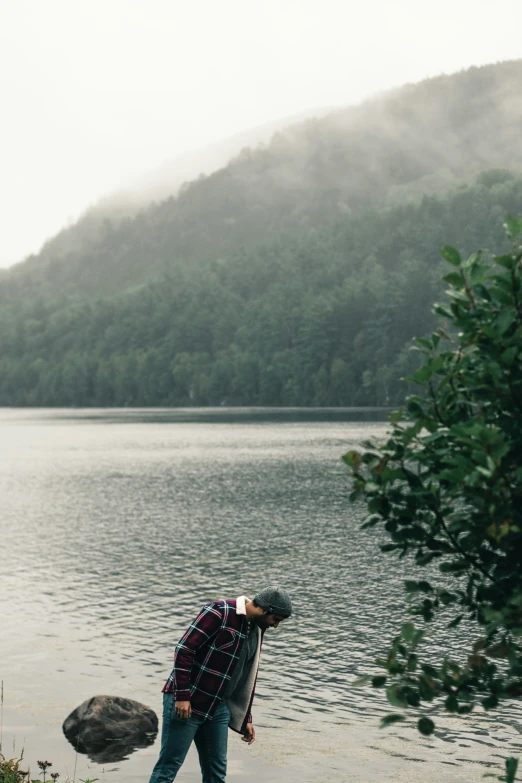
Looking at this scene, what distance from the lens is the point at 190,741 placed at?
32.4 ft

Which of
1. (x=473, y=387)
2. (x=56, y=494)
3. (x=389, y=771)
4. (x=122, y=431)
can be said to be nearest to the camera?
(x=473, y=387)

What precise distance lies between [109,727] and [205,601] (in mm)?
13147

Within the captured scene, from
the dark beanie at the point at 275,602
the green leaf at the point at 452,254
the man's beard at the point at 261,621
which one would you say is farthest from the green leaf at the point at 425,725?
the man's beard at the point at 261,621

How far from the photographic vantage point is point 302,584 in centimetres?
3266

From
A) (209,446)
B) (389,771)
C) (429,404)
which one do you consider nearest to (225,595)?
(389,771)

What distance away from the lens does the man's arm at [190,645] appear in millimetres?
9453

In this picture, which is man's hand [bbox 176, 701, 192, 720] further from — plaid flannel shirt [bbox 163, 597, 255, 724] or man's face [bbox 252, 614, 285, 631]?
man's face [bbox 252, 614, 285, 631]

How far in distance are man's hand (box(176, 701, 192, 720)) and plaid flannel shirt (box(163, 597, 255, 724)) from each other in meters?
0.05

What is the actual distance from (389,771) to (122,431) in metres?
132

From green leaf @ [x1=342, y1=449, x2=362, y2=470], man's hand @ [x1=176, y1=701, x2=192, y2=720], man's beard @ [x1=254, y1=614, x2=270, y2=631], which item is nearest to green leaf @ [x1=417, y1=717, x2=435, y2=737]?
green leaf @ [x1=342, y1=449, x2=362, y2=470]

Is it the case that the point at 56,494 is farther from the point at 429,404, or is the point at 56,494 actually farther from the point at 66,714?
the point at 429,404

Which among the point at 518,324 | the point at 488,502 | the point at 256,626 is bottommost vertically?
the point at 256,626

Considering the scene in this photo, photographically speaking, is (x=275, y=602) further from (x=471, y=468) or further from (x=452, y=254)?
(x=452, y=254)

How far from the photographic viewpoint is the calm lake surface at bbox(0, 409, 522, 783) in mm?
16203
